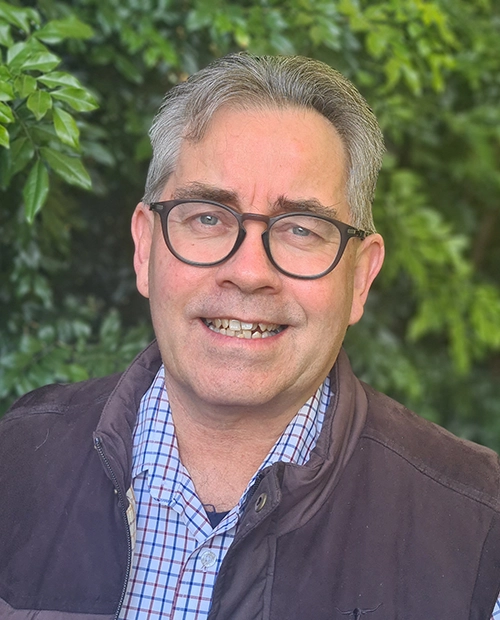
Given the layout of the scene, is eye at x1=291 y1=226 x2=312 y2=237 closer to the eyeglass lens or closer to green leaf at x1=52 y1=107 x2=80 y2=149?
the eyeglass lens

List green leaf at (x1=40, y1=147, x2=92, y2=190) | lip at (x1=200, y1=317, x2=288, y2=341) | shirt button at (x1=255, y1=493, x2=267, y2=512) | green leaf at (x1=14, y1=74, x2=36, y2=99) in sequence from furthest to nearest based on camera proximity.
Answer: green leaf at (x1=40, y1=147, x2=92, y2=190) < green leaf at (x1=14, y1=74, x2=36, y2=99) < lip at (x1=200, y1=317, x2=288, y2=341) < shirt button at (x1=255, y1=493, x2=267, y2=512)

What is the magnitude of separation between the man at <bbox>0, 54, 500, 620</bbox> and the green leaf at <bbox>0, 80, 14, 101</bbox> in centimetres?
30

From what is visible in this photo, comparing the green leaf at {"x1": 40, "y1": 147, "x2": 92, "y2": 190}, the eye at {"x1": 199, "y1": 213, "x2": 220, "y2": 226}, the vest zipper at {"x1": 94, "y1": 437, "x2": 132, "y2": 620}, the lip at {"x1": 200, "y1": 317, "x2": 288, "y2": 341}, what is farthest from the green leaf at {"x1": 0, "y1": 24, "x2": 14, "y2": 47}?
the vest zipper at {"x1": 94, "y1": 437, "x2": 132, "y2": 620}

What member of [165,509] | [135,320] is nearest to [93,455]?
[165,509]

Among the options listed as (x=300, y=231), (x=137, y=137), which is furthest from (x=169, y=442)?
(x=137, y=137)

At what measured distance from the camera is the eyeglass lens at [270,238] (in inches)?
60.9

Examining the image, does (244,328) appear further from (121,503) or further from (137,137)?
(137,137)

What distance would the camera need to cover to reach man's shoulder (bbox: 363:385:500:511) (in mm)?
1604

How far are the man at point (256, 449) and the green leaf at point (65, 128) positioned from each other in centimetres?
17

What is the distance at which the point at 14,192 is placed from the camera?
86.9 inches

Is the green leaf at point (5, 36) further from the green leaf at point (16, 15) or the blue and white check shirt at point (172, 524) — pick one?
the blue and white check shirt at point (172, 524)

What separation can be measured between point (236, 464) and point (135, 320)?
1.29 meters

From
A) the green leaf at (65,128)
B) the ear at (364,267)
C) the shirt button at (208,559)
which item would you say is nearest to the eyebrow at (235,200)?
the ear at (364,267)

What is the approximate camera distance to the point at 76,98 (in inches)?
67.2
